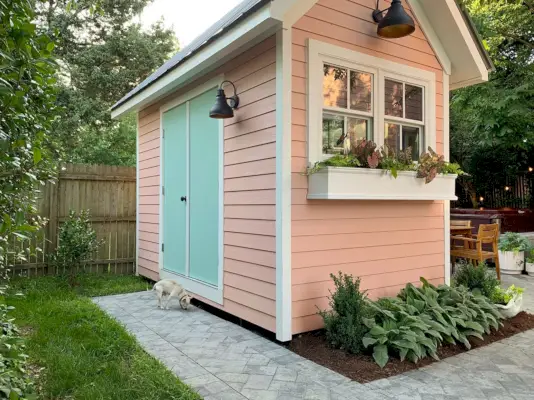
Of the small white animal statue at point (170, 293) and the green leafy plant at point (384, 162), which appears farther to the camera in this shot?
the small white animal statue at point (170, 293)

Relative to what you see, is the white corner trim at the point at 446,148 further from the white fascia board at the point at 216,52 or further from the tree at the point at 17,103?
the tree at the point at 17,103

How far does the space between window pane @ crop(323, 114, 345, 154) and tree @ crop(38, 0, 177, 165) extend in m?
10.7

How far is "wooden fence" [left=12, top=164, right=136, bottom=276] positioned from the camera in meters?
6.20

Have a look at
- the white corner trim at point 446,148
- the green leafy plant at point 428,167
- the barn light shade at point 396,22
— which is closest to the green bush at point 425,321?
the white corner trim at point 446,148


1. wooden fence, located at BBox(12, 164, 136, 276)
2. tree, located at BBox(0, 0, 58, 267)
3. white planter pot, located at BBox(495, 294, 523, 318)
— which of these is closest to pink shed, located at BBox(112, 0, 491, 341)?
white planter pot, located at BBox(495, 294, 523, 318)

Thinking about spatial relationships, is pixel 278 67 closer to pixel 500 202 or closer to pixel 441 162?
pixel 441 162

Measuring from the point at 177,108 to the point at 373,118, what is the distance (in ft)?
8.76

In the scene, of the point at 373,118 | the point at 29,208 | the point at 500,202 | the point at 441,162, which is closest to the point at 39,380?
the point at 29,208

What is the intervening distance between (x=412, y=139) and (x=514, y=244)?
4318 mm

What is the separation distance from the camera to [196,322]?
13.5 ft

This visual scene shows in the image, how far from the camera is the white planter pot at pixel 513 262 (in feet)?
23.7

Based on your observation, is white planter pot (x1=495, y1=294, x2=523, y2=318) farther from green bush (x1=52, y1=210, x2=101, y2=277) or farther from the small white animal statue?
green bush (x1=52, y1=210, x2=101, y2=277)

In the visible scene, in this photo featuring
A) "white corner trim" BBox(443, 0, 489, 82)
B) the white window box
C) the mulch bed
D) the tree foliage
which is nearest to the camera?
the mulch bed

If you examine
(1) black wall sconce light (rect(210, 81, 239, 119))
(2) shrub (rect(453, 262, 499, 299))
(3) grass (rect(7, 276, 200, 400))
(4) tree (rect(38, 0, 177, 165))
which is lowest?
(3) grass (rect(7, 276, 200, 400))
